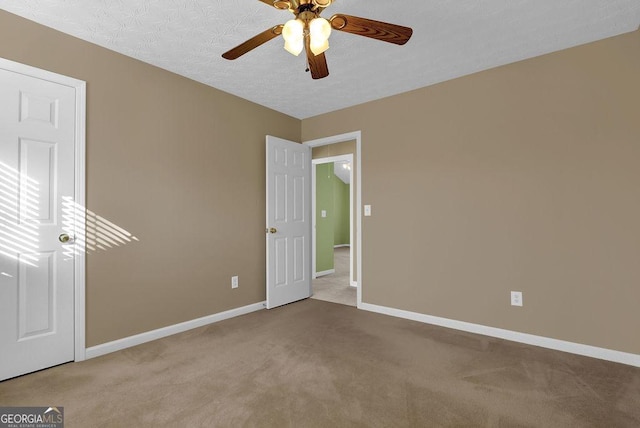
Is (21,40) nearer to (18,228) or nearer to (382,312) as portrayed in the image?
(18,228)

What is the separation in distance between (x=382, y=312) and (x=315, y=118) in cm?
264

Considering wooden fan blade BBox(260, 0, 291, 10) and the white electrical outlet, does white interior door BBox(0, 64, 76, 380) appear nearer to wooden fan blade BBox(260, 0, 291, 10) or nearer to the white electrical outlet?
wooden fan blade BBox(260, 0, 291, 10)

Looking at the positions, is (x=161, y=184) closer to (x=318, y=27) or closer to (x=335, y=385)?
(x=318, y=27)

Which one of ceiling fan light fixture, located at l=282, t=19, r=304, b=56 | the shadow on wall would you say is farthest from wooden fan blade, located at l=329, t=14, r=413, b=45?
the shadow on wall

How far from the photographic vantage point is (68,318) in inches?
93.8

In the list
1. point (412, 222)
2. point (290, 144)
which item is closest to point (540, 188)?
point (412, 222)

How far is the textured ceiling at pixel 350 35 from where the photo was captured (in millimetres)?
2084

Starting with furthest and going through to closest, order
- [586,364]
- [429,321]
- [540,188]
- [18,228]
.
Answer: [429,321] < [540,188] < [586,364] < [18,228]

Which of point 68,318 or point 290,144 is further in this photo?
point 290,144

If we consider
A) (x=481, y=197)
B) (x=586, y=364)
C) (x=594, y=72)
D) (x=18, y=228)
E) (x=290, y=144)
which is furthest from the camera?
(x=290, y=144)

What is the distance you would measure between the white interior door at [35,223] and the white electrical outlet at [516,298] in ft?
11.9

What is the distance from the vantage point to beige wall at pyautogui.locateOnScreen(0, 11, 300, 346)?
251cm

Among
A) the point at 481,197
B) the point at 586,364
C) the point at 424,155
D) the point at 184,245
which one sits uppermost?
the point at 424,155

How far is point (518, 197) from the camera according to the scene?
9.31ft
